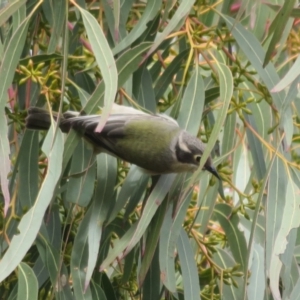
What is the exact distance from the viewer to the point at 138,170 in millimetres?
2047

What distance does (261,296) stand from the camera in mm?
1992

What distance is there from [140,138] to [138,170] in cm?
11

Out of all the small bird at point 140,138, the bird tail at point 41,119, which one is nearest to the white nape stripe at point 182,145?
the small bird at point 140,138

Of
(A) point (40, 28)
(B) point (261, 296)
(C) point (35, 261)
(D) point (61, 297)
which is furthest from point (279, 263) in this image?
(A) point (40, 28)

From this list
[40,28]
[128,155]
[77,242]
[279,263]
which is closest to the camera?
[279,263]

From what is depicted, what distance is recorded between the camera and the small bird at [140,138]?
1.92 m

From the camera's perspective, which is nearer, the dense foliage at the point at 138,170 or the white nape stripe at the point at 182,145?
the dense foliage at the point at 138,170

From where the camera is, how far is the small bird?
1.92 m

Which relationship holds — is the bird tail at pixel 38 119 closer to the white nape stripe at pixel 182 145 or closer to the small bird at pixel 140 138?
the small bird at pixel 140 138

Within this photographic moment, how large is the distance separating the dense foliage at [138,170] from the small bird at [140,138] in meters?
0.03

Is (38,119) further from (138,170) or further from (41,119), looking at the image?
(138,170)

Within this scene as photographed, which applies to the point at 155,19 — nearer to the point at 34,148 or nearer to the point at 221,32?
the point at 221,32

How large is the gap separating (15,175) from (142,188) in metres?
0.33

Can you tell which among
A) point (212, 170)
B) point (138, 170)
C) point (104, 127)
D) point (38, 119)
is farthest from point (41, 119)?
point (212, 170)
